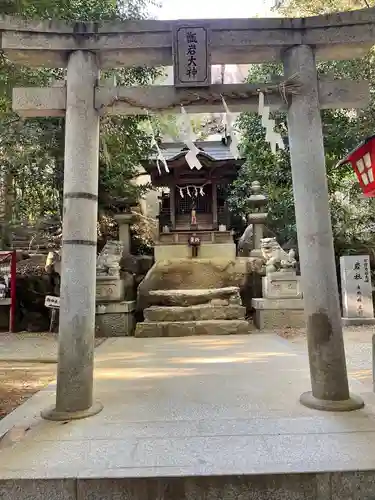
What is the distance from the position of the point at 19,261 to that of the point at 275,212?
8.96 metres

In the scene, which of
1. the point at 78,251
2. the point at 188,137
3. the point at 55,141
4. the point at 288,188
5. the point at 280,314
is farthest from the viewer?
the point at 288,188

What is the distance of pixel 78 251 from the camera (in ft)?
11.5

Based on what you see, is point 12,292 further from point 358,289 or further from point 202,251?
point 358,289

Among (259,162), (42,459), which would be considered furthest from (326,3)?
(42,459)

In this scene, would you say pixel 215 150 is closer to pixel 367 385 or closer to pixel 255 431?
pixel 367 385

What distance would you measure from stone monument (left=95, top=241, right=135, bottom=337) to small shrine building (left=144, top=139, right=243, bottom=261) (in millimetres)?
4763

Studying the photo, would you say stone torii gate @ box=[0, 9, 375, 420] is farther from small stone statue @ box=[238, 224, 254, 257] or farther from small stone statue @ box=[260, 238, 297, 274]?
small stone statue @ box=[238, 224, 254, 257]

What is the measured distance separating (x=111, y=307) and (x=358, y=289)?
6.62m

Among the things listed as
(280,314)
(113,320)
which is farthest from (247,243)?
(113,320)

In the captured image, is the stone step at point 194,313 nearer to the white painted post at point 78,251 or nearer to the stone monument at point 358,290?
the stone monument at point 358,290

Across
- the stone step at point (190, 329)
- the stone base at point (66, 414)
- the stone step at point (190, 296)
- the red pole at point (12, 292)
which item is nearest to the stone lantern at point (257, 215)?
the stone step at point (190, 296)

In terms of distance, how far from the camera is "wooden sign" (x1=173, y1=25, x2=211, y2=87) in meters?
3.76

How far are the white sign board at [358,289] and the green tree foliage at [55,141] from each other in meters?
6.87

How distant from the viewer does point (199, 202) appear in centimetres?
1655
